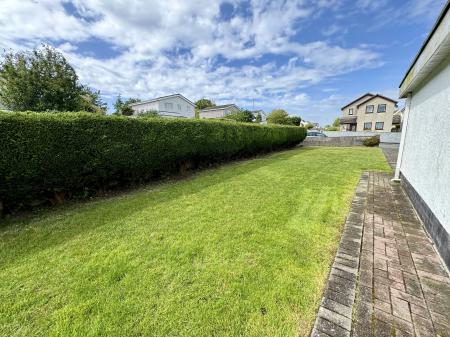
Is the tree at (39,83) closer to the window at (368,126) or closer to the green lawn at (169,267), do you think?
the green lawn at (169,267)

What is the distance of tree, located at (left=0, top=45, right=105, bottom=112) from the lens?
12664 mm

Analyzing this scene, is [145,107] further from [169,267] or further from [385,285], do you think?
[385,285]

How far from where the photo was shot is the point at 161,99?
94.4 ft

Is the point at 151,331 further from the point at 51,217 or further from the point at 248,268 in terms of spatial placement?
the point at 51,217

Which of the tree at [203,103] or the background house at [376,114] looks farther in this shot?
the tree at [203,103]

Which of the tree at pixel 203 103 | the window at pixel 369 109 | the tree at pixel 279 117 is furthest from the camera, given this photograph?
the tree at pixel 203 103

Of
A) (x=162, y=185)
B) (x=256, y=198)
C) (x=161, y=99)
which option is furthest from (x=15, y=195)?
(x=161, y=99)

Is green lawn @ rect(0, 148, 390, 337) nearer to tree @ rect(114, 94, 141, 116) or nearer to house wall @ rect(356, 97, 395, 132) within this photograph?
tree @ rect(114, 94, 141, 116)

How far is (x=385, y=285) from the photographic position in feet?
6.66

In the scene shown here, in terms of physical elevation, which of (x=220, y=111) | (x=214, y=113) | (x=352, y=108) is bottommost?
(x=352, y=108)

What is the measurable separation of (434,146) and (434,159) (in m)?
0.23

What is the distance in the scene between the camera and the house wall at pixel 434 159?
253 centimetres

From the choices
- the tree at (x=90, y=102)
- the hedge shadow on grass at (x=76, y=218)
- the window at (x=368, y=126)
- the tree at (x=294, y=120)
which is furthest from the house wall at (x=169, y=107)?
the window at (x=368, y=126)

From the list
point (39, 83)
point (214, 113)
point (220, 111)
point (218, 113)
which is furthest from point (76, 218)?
point (214, 113)
